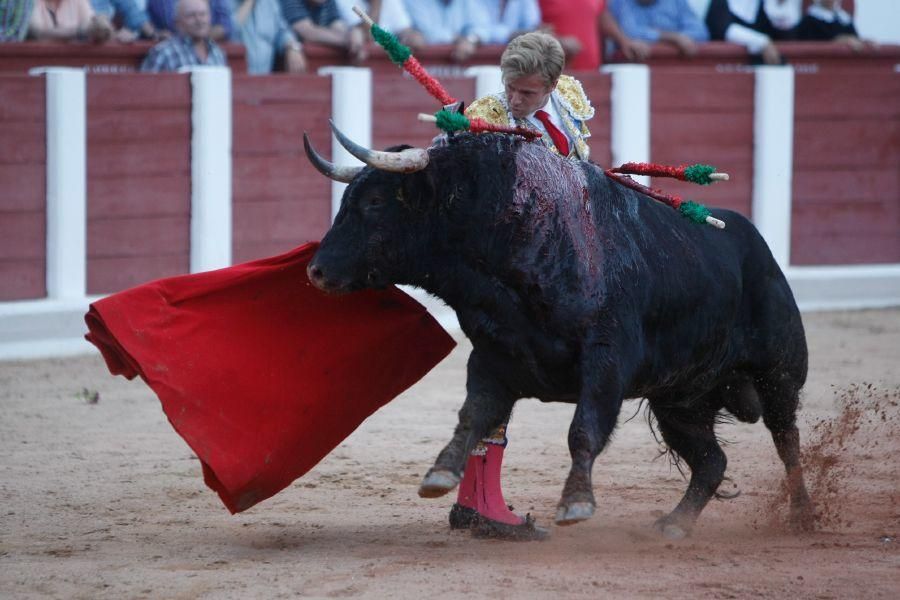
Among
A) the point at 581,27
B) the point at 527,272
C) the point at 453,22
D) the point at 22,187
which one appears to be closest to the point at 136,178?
the point at 22,187

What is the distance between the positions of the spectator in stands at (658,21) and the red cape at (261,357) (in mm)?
4978

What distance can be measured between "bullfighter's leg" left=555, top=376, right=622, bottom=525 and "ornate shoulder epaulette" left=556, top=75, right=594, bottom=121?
0.78m

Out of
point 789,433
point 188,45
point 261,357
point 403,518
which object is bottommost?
point 403,518

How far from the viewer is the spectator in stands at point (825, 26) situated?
9.23m

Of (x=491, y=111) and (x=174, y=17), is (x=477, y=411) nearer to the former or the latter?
(x=491, y=111)

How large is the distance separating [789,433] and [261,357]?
144 cm

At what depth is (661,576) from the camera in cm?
339

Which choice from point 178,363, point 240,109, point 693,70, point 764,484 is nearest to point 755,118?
point 693,70

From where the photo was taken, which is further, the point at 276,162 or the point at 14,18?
the point at 276,162

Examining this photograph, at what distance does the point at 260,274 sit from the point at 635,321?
37.9 inches

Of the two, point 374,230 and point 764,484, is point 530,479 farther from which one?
point 374,230

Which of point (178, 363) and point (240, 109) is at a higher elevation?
point (240, 109)

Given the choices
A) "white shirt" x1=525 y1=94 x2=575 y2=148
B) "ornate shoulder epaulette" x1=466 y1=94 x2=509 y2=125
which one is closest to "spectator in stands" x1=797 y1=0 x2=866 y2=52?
"white shirt" x1=525 y1=94 x2=575 y2=148

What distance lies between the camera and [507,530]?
3.85 m
